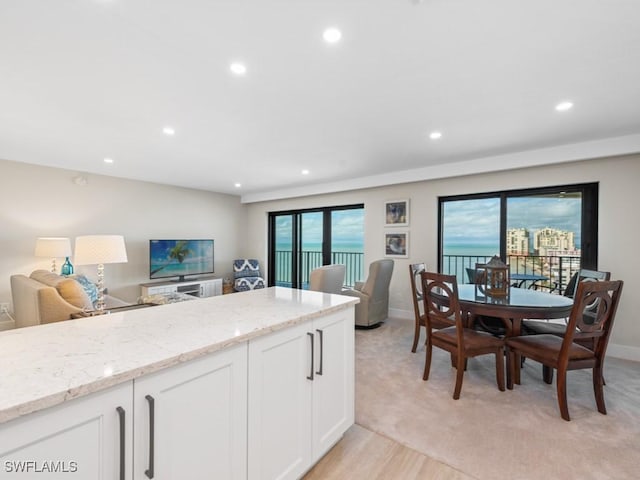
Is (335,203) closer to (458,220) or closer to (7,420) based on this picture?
(458,220)

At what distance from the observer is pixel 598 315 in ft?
7.37

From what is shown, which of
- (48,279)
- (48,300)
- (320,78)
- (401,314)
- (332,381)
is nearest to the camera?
(332,381)

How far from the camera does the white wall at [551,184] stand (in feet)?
10.9

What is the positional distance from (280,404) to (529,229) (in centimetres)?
412

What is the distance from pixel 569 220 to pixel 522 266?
83cm

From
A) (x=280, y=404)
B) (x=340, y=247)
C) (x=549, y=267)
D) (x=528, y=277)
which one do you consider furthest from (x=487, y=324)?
(x=340, y=247)

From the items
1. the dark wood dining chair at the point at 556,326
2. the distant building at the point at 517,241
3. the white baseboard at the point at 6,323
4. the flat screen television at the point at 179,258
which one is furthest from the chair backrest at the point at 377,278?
the white baseboard at the point at 6,323

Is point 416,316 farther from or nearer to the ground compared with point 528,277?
nearer to the ground

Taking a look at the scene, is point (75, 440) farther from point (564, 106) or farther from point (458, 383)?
point (564, 106)

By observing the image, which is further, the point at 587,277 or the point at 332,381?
the point at 587,277

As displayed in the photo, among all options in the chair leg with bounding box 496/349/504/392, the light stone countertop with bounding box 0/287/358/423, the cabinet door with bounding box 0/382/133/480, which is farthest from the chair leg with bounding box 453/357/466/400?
the cabinet door with bounding box 0/382/133/480

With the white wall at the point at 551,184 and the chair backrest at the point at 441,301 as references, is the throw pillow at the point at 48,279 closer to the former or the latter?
the chair backrest at the point at 441,301

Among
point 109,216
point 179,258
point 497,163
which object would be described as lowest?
point 179,258

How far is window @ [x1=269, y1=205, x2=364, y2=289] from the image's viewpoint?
5973 mm
